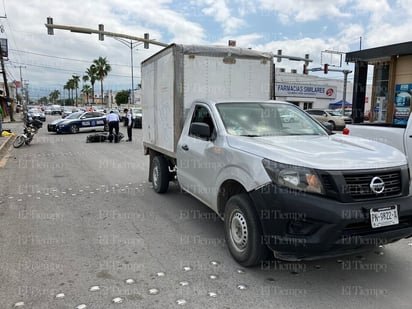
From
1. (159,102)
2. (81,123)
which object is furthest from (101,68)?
(159,102)

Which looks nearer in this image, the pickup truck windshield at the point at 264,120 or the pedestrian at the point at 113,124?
the pickup truck windshield at the point at 264,120

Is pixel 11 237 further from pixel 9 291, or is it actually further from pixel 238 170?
pixel 238 170

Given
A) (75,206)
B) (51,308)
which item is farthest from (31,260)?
(75,206)

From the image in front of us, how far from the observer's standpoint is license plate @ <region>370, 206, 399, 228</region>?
3.24m

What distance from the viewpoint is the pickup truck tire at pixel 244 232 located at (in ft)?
11.8

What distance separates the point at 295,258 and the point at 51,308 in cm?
222

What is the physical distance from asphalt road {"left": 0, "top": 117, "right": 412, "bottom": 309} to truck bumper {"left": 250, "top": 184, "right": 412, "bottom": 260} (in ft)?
1.66

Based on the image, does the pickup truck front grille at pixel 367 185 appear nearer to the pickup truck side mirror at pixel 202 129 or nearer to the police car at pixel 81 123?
the pickup truck side mirror at pixel 202 129

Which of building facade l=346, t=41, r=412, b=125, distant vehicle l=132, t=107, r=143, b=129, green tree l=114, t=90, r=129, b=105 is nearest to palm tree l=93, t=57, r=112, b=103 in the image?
green tree l=114, t=90, r=129, b=105

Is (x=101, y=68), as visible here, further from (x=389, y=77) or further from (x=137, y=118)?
(x=389, y=77)

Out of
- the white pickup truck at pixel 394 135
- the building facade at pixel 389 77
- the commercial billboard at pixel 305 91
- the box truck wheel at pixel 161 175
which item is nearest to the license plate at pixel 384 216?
the white pickup truck at pixel 394 135

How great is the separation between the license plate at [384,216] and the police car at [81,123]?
21.5 meters

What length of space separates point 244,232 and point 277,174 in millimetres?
844

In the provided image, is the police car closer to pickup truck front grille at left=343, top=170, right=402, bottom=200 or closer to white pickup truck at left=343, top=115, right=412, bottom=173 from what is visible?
white pickup truck at left=343, top=115, right=412, bottom=173
